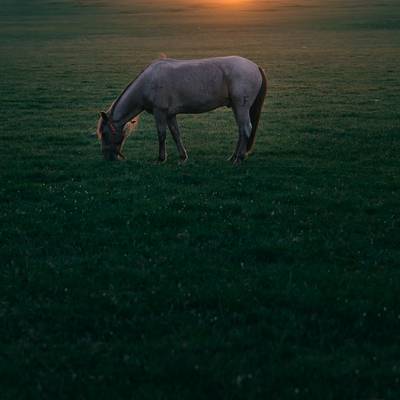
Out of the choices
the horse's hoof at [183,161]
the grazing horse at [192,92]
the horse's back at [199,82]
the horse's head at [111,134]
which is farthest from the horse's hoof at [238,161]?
the horse's head at [111,134]

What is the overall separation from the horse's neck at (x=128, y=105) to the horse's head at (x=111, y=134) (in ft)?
0.56

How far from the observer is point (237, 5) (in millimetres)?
126375

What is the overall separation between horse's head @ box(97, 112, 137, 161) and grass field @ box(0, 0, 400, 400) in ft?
1.72

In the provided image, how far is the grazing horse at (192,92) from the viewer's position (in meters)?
15.6

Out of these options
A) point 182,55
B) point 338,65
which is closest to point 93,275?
point 338,65

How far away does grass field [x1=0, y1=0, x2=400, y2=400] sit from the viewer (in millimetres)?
6574

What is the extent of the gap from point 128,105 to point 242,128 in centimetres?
286

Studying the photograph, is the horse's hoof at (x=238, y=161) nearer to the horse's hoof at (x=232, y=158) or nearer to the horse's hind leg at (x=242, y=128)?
the horse's hind leg at (x=242, y=128)

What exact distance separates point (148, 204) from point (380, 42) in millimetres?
48838

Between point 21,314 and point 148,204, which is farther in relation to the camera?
point 148,204

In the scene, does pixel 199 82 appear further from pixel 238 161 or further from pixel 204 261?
pixel 204 261

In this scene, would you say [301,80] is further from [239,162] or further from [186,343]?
[186,343]

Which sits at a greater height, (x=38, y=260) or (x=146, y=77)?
(x=146, y=77)

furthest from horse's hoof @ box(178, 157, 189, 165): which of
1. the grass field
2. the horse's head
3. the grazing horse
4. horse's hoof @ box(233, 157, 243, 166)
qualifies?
the horse's head
